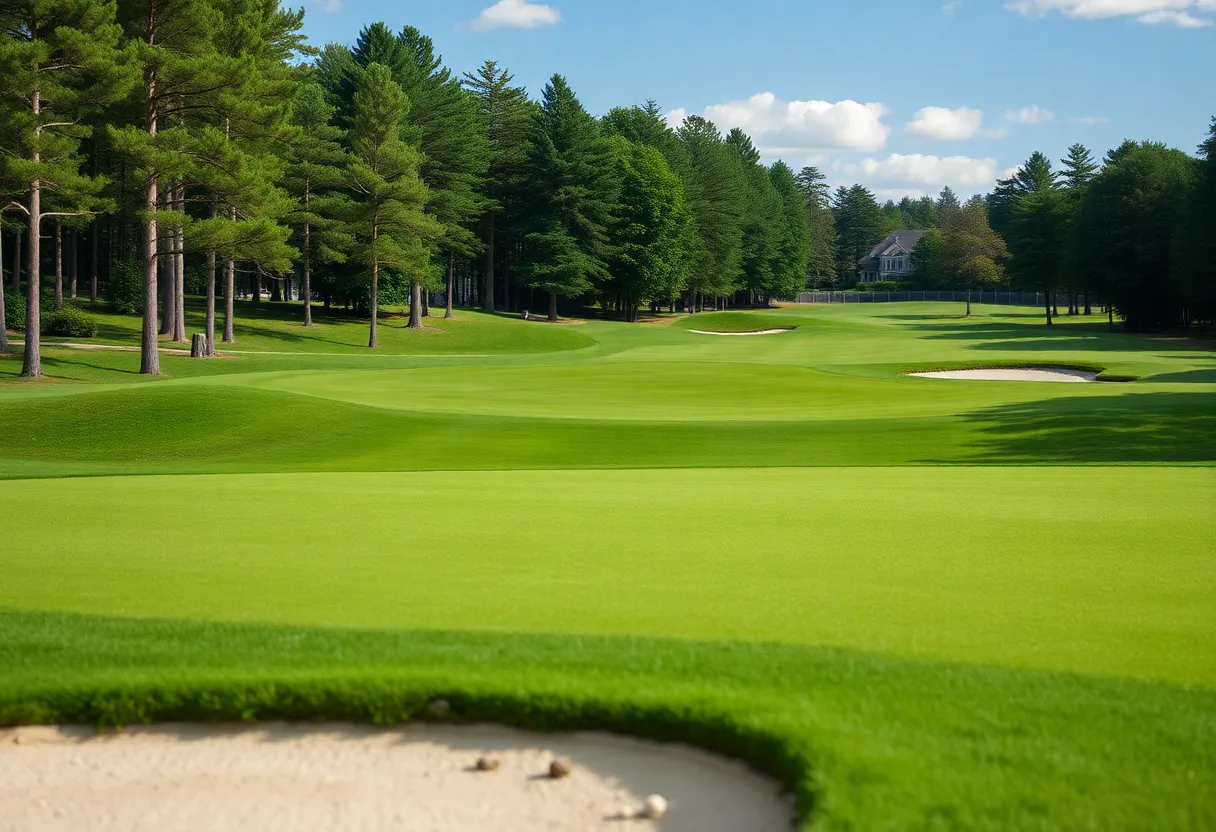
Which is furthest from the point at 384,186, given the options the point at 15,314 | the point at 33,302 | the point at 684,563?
the point at 684,563

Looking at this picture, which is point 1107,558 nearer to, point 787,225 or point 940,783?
point 940,783

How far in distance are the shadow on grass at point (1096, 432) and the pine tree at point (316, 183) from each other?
41920 mm

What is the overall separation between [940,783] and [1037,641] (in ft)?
7.39

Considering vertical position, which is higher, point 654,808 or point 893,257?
point 893,257

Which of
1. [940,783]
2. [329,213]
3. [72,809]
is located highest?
[329,213]

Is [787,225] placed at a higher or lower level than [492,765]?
higher

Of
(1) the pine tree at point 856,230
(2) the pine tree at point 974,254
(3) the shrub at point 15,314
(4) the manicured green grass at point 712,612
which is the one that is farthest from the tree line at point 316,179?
(1) the pine tree at point 856,230

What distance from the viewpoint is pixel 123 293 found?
57.4 metres

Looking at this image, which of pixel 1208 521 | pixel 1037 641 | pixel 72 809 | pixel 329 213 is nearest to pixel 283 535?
pixel 72 809

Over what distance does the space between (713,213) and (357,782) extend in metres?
105

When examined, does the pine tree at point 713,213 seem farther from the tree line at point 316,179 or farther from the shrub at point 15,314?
the shrub at point 15,314

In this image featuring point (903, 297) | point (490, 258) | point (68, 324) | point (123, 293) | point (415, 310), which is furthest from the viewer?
point (903, 297)

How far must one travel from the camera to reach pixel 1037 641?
600 centimetres

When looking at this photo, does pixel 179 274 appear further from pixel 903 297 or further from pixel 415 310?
pixel 903 297
